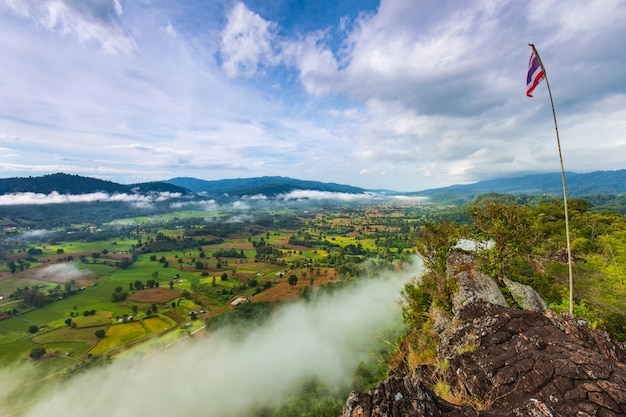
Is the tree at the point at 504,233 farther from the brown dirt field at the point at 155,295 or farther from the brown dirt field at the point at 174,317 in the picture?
the brown dirt field at the point at 155,295

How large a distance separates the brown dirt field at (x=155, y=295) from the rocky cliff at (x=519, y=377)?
261 ft

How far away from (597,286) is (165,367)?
205 feet

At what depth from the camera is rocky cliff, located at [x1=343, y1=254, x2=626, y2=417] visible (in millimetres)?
6203

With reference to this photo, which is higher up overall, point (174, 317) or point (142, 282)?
point (142, 282)

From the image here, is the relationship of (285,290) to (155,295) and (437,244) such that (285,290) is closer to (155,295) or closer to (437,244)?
(155,295)

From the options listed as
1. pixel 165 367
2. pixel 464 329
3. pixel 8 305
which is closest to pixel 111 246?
pixel 8 305

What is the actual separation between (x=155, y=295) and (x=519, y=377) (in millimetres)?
87577

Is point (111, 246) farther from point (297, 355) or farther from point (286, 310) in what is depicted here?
point (297, 355)

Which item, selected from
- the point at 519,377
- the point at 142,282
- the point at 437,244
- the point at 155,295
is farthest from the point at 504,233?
the point at 142,282

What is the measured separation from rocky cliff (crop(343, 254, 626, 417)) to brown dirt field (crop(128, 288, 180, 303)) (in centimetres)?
7946

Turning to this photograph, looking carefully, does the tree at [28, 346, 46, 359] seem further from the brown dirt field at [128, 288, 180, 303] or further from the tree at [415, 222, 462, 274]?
the tree at [415, 222, 462, 274]

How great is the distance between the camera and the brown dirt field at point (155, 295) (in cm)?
7131

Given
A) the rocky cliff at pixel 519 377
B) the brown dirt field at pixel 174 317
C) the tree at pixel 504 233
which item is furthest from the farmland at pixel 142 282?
the rocky cliff at pixel 519 377

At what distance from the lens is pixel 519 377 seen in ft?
24.5
